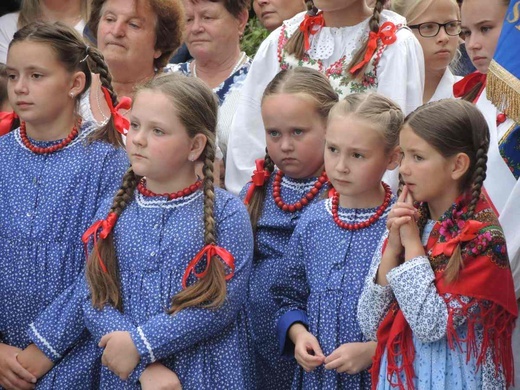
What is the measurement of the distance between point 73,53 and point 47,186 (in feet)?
1.92

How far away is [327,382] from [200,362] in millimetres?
476

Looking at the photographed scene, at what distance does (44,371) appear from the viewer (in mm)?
3951

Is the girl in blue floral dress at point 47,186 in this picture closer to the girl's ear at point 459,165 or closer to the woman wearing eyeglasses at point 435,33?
the girl's ear at point 459,165

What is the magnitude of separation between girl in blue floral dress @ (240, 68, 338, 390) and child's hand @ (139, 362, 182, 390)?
54 cm

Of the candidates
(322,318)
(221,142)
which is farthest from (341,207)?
(221,142)

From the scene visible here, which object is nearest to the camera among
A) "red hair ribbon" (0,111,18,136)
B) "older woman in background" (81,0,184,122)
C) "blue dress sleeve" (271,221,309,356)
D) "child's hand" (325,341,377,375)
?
"child's hand" (325,341,377,375)

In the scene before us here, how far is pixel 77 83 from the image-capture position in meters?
4.21

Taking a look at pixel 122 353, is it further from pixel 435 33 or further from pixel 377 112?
pixel 435 33

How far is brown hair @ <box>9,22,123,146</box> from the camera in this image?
13.6ft

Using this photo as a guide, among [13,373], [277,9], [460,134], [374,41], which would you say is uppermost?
[460,134]

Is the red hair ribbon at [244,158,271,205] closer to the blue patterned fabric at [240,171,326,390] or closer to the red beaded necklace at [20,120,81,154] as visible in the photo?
the blue patterned fabric at [240,171,326,390]

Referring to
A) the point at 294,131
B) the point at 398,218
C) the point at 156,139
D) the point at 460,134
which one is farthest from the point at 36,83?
the point at 460,134

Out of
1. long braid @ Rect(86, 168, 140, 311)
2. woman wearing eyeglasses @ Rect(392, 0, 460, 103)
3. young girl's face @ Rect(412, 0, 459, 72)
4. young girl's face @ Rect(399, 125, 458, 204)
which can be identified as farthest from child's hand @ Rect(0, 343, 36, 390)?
young girl's face @ Rect(412, 0, 459, 72)

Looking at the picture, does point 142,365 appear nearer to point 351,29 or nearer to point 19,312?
point 19,312
